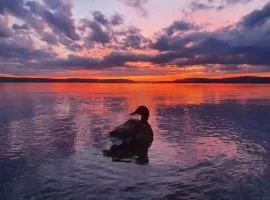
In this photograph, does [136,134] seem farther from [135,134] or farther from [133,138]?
[133,138]

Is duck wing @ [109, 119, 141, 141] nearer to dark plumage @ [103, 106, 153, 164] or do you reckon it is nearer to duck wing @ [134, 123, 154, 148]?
dark plumage @ [103, 106, 153, 164]

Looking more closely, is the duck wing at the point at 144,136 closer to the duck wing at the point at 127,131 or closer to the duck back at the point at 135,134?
the duck back at the point at 135,134

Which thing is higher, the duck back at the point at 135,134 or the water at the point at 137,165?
the duck back at the point at 135,134

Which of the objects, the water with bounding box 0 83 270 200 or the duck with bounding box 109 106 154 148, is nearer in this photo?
the water with bounding box 0 83 270 200

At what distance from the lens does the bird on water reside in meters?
24.2

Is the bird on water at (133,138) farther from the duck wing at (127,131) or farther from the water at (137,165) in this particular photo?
the water at (137,165)

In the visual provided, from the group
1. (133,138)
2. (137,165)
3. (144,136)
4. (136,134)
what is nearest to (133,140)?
(133,138)

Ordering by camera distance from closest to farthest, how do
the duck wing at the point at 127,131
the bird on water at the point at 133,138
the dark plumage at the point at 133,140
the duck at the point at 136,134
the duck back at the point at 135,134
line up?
the dark plumage at the point at 133,140 < the bird on water at the point at 133,138 < the duck at the point at 136,134 < the duck back at the point at 135,134 < the duck wing at the point at 127,131

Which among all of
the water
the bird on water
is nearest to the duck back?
the bird on water

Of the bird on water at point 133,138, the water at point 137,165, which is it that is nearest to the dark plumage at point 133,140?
the bird on water at point 133,138

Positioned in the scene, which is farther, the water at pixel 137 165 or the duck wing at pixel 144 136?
the duck wing at pixel 144 136

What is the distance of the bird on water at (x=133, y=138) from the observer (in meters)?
24.2

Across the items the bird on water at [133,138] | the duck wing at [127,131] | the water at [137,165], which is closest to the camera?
the water at [137,165]

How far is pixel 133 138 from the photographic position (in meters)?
26.6
